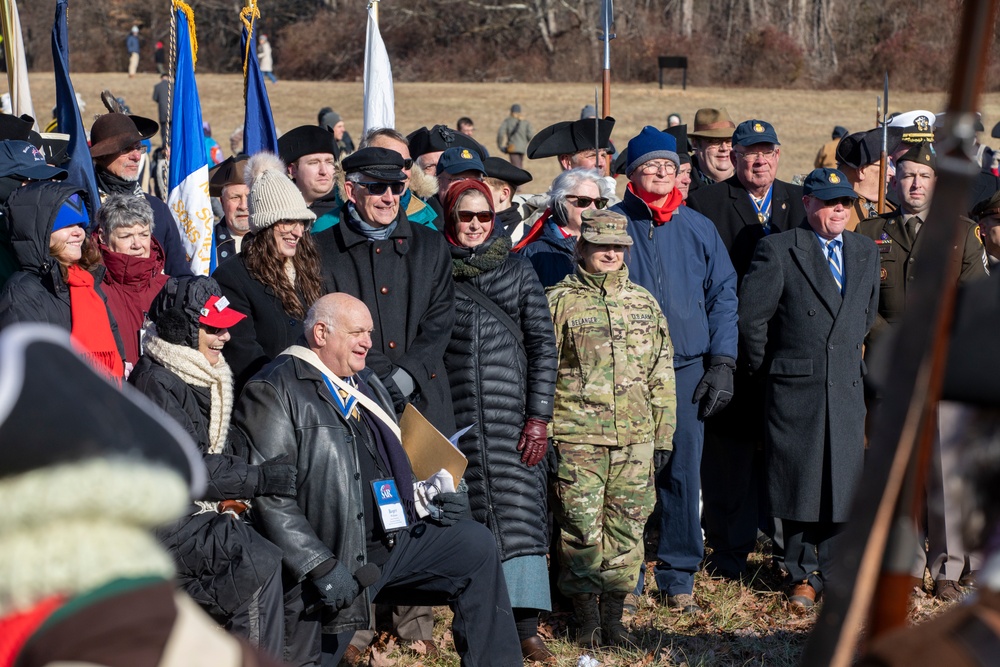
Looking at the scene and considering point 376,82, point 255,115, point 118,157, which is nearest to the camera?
point 118,157

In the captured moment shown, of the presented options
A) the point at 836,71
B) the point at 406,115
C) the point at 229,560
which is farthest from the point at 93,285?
the point at 836,71

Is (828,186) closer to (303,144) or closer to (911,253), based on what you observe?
(911,253)

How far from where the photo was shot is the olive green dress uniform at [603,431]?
17.9ft

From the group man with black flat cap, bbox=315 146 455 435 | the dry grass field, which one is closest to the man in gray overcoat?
man with black flat cap, bbox=315 146 455 435

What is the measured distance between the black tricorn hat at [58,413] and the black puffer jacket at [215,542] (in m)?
2.63

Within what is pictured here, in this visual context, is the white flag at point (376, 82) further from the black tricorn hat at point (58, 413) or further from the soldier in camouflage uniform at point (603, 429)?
the black tricorn hat at point (58, 413)

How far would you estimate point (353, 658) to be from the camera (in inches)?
214

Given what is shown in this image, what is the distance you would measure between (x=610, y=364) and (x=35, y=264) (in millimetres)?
2419

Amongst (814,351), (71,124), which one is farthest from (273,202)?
(814,351)

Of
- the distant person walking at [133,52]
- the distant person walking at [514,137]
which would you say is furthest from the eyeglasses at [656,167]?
the distant person walking at [133,52]

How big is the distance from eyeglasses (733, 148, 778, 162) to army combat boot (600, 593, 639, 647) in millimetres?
2519

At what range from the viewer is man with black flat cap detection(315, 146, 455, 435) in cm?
527

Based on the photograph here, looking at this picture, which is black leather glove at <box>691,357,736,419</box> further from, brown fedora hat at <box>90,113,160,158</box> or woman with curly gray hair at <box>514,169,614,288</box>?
brown fedora hat at <box>90,113,160,158</box>

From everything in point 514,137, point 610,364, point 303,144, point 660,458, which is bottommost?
point 514,137
